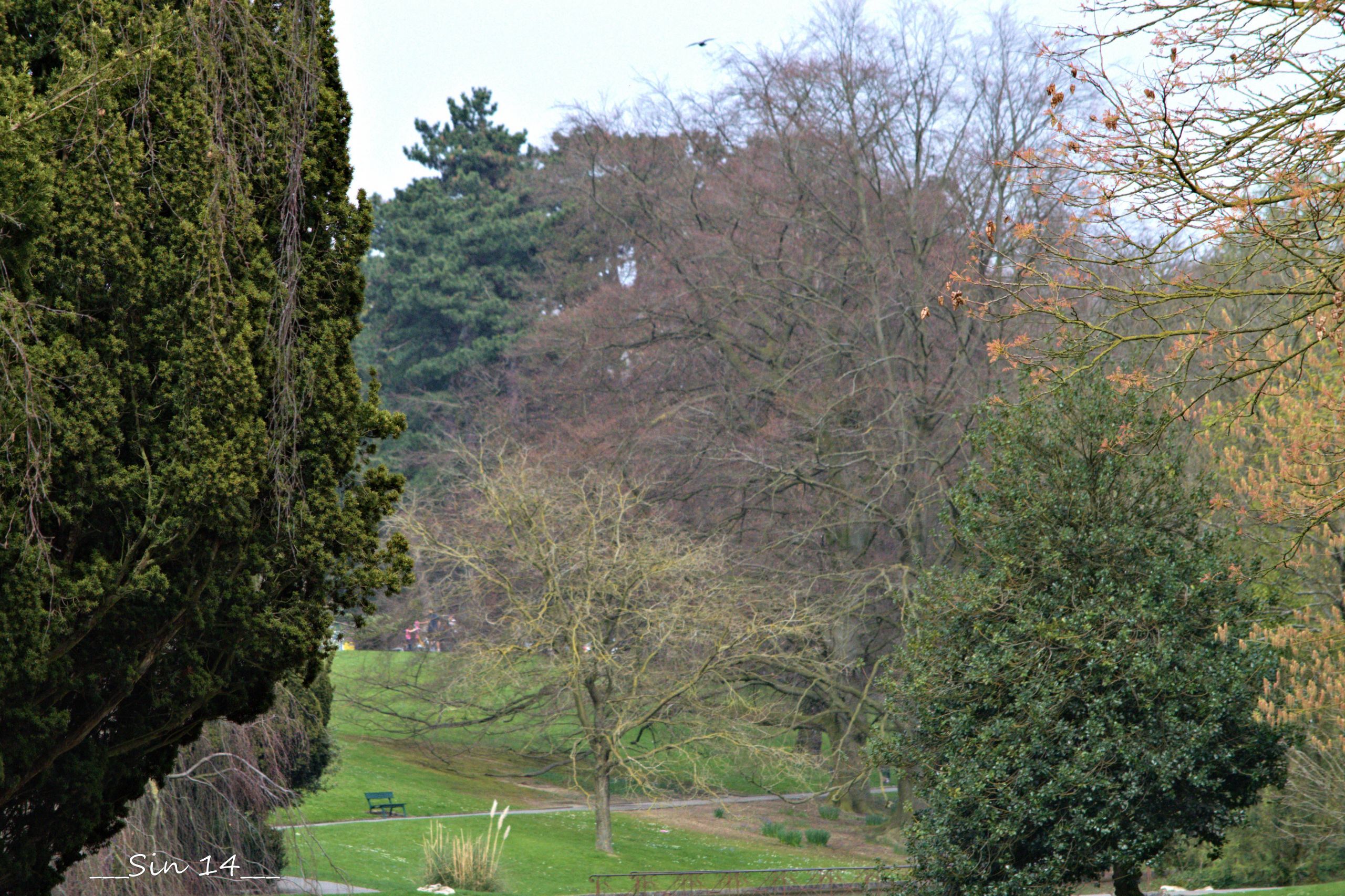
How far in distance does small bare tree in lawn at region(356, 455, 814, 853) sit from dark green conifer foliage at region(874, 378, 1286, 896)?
288 inches

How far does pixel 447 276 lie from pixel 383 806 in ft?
74.1

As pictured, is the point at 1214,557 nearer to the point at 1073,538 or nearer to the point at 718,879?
the point at 1073,538

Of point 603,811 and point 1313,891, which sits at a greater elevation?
point 1313,891

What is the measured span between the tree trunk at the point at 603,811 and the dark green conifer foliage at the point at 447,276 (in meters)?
20.9

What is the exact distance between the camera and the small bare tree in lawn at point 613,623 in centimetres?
2103

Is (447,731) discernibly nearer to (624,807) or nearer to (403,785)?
(403,785)

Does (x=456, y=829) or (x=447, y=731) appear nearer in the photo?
(x=456, y=829)

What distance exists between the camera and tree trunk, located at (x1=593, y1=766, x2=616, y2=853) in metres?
21.7

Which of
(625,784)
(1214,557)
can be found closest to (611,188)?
(625,784)

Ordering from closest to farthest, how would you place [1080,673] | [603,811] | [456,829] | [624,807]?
[1080,673], [456,829], [603,811], [624,807]

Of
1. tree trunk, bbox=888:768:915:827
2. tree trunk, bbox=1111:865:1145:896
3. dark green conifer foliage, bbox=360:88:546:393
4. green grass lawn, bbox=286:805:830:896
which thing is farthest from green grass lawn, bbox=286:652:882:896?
dark green conifer foliage, bbox=360:88:546:393

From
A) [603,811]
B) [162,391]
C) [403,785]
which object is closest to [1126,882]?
[603,811]

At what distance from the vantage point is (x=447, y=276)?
1636 inches

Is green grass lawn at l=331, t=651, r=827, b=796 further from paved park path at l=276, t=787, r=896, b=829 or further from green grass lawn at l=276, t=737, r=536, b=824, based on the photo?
green grass lawn at l=276, t=737, r=536, b=824
